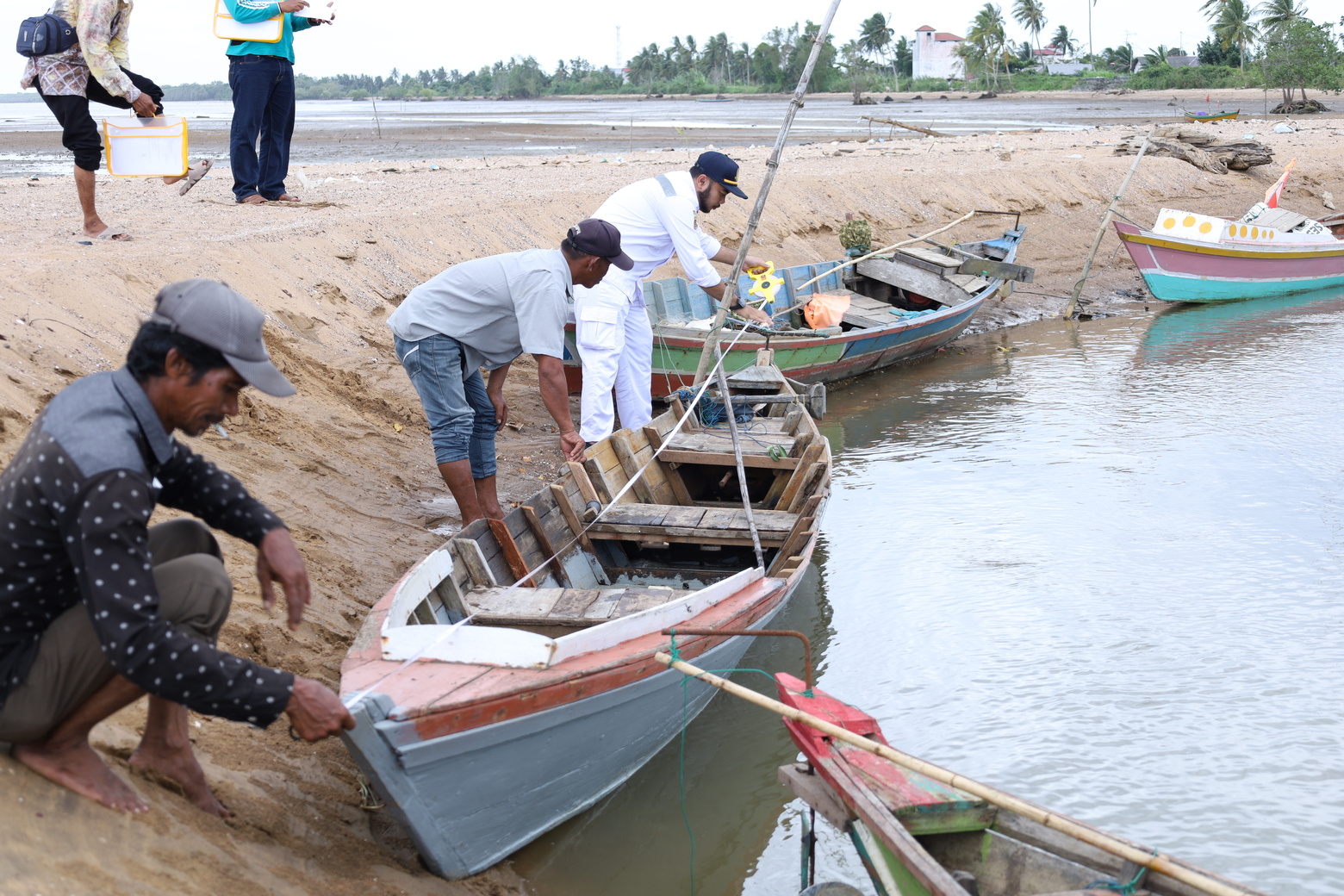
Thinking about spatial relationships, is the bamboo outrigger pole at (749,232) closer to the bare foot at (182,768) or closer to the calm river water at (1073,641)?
the calm river water at (1073,641)

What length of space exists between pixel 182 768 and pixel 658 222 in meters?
4.96

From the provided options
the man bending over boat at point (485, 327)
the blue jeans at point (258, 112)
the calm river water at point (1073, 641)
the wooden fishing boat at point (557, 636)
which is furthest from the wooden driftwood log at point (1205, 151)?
the man bending over boat at point (485, 327)

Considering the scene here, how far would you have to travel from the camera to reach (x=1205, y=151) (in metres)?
24.1

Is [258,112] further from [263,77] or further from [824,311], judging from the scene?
[824,311]

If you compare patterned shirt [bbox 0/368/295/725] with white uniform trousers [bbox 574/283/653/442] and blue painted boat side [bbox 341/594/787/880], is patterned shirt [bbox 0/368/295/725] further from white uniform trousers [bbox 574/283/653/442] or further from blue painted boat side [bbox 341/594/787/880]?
white uniform trousers [bbox 574/283/653/442]

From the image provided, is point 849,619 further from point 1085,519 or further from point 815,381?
point 815,381

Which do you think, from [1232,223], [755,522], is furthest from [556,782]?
[1232,223]

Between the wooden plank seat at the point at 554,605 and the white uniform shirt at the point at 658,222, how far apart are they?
9.27 ft

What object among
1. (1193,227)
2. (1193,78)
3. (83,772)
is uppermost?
(1193,78)

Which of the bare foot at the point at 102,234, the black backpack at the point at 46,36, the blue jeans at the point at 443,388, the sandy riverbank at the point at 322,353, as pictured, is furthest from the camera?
the bare foot at the point at 102,234

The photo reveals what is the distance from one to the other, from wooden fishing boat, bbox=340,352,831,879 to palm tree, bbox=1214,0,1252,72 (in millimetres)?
68526

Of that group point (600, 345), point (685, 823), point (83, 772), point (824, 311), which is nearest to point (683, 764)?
point (685, 823)

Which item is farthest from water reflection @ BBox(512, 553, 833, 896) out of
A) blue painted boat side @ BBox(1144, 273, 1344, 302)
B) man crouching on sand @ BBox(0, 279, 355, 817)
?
blue painted boat side @ BBox(1144, 273, 1344, 302)

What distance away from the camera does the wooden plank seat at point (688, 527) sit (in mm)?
5805
